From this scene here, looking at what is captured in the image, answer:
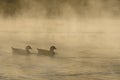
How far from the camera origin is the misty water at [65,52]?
7211mm

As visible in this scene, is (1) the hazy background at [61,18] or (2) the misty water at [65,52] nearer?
(2) the misty water at [65,52]

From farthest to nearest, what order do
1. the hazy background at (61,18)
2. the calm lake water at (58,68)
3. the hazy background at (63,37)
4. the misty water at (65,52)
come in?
the hazy background at (61,18) < the hazy background at (63,37) < the misty water at (65,52) < the calm lake water at (58,68)

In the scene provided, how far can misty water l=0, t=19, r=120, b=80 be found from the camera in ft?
23.7

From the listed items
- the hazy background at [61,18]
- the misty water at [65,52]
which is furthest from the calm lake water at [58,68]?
the hazy background at [61,18]

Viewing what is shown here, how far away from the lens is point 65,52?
10117 mm

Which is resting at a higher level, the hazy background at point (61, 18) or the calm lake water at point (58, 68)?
the hazy background at point (61, 18)

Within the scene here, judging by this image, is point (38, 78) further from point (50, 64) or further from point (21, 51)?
point (21, 51)

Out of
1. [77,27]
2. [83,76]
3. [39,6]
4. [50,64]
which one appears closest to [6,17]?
[39,6]

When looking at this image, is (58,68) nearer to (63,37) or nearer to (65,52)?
(65,52)

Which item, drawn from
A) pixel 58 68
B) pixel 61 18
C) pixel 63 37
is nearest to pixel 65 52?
pixel 58 68

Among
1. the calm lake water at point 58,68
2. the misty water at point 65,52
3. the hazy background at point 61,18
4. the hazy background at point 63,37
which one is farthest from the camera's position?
the hazy background at point 61,18

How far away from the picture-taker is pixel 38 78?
679 cm

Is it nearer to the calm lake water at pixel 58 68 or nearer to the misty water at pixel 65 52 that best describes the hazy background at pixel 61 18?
the misty water at pixel 65 52

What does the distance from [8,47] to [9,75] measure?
3831 millimetres
